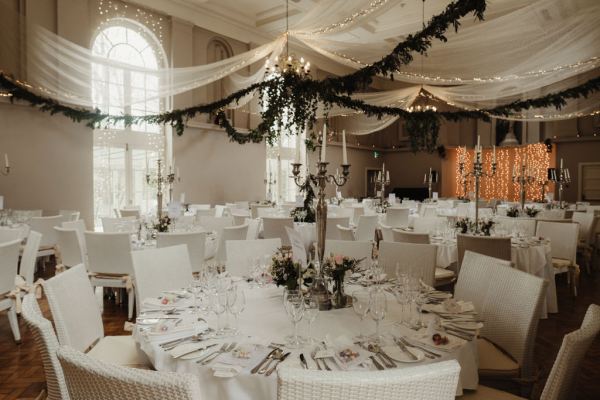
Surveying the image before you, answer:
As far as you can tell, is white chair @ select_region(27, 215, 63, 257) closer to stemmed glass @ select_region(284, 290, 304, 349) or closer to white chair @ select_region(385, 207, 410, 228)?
white chair @ select_region(385, 207, 410, 228)

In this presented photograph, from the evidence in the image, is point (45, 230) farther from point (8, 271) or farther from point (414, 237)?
point (414, 237)

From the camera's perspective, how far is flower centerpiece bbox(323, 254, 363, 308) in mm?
2336

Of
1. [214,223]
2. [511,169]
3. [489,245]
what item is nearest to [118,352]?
[489,245]

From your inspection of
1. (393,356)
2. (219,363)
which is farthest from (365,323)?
(219,363)

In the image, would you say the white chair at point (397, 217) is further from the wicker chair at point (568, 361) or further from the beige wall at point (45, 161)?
the wicker chair at point (568, 361)

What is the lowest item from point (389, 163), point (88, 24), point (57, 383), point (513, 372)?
point (513, 372)

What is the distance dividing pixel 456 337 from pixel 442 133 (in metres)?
16.6

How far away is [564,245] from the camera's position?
5.44m

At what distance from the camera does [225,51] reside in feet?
40.4

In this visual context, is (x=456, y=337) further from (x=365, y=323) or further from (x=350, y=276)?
(x=350, y=276)

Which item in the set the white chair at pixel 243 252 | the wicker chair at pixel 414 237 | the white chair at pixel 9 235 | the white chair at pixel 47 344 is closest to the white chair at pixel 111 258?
the white chair at pixel 9 235

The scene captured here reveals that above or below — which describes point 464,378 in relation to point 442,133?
below

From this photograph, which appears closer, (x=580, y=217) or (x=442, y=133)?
(x=580, y=217)

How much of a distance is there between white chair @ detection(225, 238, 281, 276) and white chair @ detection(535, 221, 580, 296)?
363 centimetres
